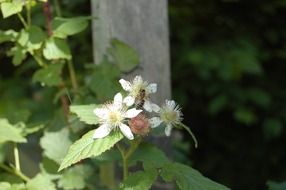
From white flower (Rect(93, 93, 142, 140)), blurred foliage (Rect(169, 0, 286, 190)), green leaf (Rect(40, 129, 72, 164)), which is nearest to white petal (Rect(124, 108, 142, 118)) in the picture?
white flower (Rect(93, 93, 142, 140))

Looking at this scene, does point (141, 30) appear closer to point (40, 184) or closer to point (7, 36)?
point (7, 36)

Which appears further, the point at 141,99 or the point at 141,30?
the point at 141,30

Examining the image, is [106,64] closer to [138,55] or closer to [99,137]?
[138,55]

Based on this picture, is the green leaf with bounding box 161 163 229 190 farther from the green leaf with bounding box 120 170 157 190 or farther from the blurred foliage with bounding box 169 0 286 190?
the blurred foliage with bounding box 169 0 286 190

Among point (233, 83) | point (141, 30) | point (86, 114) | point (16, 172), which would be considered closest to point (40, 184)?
point (16, 172)

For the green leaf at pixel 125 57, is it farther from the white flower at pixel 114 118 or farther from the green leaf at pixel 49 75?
the white flower at pixel 114 118

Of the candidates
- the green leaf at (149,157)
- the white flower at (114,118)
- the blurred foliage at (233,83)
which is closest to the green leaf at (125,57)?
the green leaf at (149,157)
